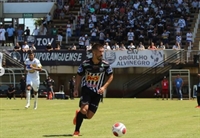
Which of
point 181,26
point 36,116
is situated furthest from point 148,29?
point 36,116

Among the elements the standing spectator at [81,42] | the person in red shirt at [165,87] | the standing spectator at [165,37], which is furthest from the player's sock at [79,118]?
the standing spectator at [81,42]

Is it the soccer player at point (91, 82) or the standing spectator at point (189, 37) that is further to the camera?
the standing spectator at point (189, 37)

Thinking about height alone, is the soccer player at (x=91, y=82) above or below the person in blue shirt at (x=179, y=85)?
above

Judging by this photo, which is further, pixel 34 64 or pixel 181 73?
pixel 181 73

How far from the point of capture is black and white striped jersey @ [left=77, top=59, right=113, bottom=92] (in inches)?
592

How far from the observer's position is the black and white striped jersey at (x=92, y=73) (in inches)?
592

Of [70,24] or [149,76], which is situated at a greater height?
[70,24]

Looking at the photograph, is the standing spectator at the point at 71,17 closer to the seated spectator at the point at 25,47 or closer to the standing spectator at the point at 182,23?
the seated spectator at the point at 25,47

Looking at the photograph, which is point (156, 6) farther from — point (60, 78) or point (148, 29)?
point (60, 78)

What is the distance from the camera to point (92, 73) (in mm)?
15086

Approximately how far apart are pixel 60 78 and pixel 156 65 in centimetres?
828

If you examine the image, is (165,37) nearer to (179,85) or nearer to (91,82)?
(179,85)

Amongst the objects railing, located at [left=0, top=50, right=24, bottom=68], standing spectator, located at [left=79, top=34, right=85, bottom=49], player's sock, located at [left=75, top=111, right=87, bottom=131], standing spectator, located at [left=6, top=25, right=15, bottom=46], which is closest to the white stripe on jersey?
player's sock, located at [left=75, top=111, right=87, bottom=131]

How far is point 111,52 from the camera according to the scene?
47094mm
